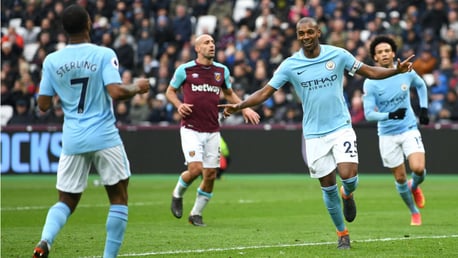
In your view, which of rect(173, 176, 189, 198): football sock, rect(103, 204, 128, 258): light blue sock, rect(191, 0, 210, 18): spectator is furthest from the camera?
rect(191, 0, 210, 18): spectator

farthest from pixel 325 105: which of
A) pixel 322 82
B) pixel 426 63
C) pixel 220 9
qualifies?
pixel 220 9

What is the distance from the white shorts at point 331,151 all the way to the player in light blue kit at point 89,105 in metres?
3.17

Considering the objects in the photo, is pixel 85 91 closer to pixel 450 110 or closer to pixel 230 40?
pixel 450 110

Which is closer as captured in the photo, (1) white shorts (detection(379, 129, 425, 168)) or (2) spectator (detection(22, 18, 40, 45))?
(1) white shorts (detection(379, 129, 425, 168))

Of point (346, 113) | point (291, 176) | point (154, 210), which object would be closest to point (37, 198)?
point (154, 210)

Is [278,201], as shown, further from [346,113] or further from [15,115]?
[15,115]

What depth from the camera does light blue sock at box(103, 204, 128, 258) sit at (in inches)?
374

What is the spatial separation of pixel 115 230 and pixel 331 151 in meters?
3.49

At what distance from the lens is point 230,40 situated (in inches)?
1214

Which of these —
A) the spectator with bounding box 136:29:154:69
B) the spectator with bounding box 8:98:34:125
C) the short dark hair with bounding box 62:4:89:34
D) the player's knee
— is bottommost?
the spectator with bounding box 8:98:34:125

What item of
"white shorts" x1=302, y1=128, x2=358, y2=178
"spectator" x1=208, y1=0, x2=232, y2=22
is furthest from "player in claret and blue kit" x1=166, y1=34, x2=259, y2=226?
"spectator" x1=208, y1=0, x2=232, y2=22

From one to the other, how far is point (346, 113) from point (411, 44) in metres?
17.7

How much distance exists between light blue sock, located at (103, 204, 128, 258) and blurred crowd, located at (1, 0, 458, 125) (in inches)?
715

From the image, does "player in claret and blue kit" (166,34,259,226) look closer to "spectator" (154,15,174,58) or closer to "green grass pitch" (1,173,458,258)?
"green grass pitch" (1,173,458,258)
